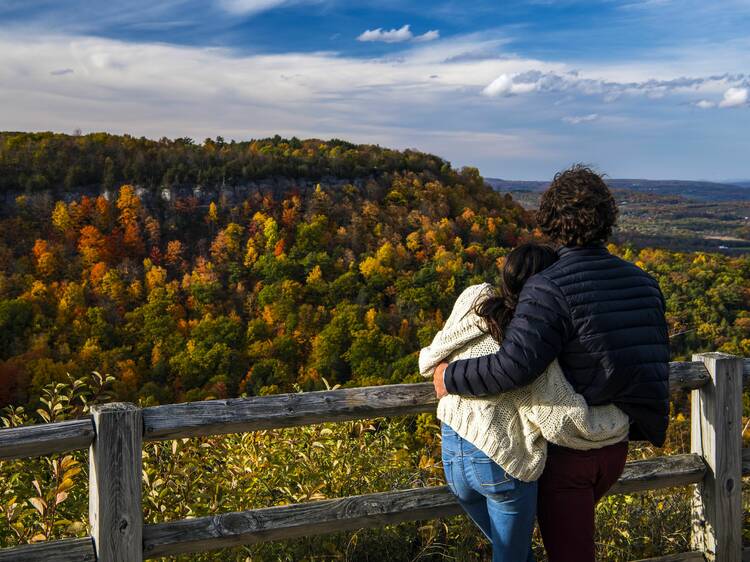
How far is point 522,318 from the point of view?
2.17m

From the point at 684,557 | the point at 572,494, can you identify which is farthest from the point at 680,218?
the point at 572,494

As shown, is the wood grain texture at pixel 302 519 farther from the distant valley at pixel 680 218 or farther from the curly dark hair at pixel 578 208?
the distant valley at pixel 680 218

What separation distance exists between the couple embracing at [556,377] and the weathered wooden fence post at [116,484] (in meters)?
1.14

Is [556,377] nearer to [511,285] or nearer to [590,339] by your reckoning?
[590,339]

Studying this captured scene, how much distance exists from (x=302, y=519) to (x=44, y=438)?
1.05m

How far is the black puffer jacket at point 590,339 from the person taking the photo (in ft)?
7.09

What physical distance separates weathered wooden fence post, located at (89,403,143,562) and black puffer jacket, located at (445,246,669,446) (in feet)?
3.88

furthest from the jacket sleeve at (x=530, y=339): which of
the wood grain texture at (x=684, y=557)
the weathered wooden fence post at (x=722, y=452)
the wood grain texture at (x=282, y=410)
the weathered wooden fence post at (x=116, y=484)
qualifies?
the wood grain texture at (x=684, y=557)

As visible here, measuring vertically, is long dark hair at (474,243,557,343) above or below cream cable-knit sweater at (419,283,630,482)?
above

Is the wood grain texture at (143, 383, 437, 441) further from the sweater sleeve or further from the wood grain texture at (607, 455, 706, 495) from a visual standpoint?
Answer: the wood grain texture at (607, 455, 706, 495)

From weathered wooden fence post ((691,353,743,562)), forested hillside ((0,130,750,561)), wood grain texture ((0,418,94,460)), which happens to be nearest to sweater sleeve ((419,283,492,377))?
wood grain texture ((0,418,94,460))

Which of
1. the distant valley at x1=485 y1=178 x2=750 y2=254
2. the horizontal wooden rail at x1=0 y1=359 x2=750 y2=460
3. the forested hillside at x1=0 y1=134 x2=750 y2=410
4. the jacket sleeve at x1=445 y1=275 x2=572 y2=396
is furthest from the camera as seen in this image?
the distant valley at x1=485 y1=178 x2=750 y2=254

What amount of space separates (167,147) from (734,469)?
57732 mm

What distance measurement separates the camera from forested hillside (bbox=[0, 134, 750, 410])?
3350 centimetres
